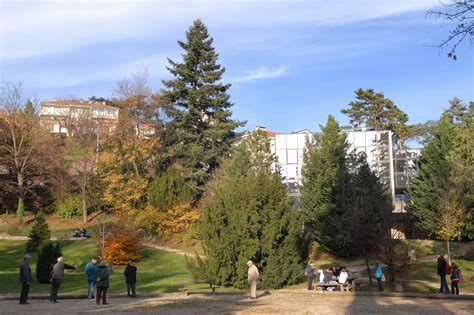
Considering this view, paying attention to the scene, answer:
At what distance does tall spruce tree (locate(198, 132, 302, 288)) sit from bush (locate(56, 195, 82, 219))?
33620 millimetres

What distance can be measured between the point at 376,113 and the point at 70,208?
41.8 metres

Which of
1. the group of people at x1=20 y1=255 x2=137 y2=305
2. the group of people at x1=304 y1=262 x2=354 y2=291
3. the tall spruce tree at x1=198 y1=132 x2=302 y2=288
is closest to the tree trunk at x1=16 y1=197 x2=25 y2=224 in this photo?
the tall spruce tree at x1=198 y1=132 x2=302 y2=288

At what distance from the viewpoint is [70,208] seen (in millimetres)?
52906

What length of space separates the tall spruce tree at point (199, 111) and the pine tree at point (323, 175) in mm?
11174

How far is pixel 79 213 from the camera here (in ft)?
175

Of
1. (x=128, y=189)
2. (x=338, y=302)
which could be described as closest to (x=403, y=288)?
(x=338, y=302)

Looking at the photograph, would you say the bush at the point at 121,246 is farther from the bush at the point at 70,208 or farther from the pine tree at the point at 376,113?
the pine tree at the point at 376,113

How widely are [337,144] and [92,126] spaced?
30.5 meters

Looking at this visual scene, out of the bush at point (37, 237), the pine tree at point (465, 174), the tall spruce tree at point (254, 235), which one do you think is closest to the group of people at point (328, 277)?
the tall spruce tree at point (254, 235)

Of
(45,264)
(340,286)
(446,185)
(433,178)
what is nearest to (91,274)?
(45,264)

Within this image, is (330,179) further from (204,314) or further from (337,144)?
(204,314)

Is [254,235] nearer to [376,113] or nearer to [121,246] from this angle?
[121,246]

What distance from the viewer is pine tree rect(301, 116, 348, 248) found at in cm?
4072

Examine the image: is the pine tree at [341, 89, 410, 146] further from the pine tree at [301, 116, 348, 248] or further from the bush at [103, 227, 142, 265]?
the bush at [103, 227, 142, 265]
